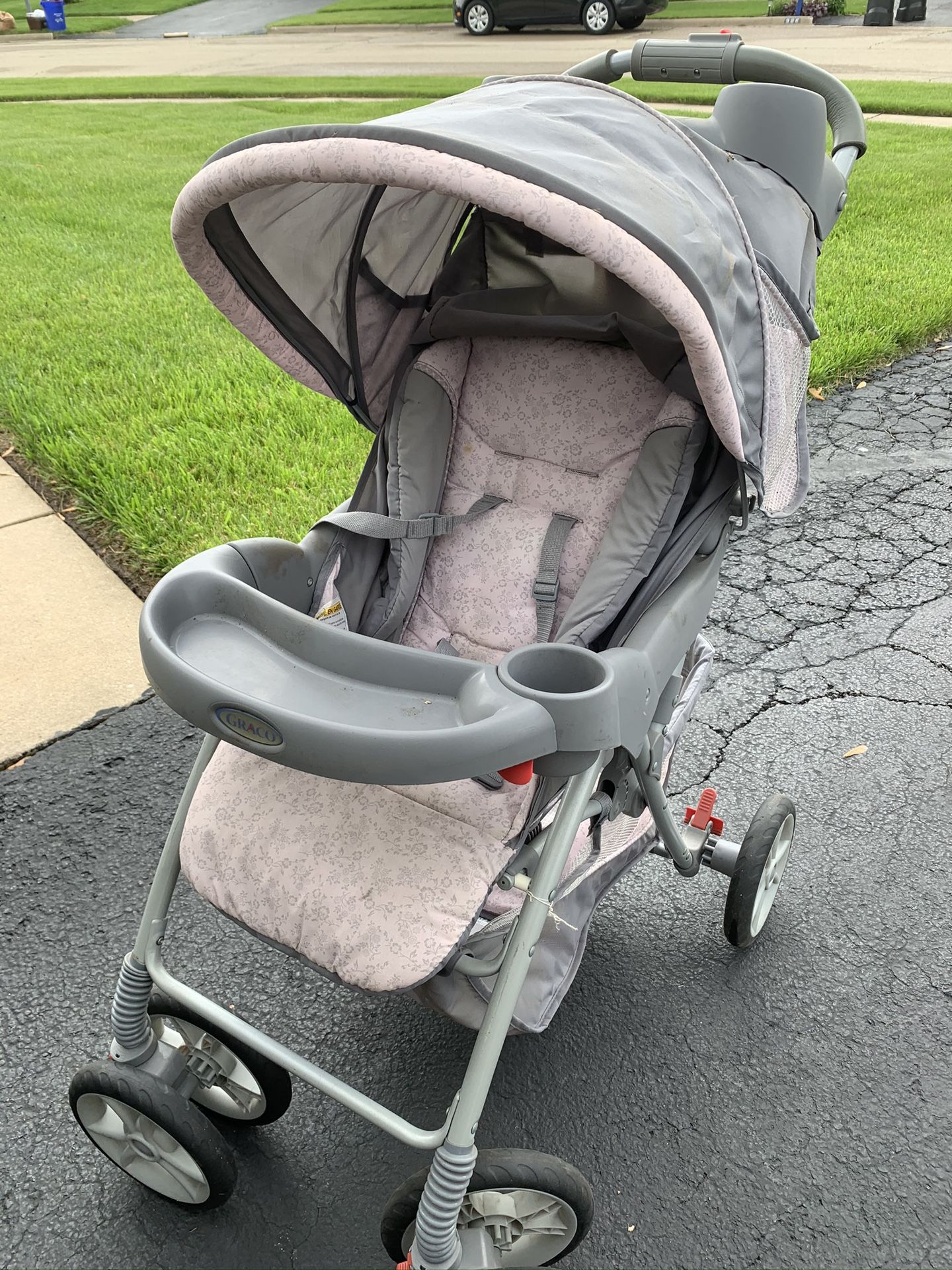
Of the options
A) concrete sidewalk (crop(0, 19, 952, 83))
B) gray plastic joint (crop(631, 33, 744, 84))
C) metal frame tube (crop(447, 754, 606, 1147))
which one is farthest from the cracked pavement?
concrete sidewalk (crop(0, 19, 952, 83))

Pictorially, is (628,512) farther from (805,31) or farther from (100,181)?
(805,31)

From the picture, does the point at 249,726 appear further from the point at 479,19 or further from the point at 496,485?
the point at 479,19

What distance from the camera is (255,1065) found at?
1816 mm

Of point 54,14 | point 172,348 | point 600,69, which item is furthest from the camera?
point 54,14

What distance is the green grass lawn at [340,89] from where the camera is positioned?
10695mm

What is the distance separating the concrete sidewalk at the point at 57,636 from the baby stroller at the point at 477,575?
4.14 ft

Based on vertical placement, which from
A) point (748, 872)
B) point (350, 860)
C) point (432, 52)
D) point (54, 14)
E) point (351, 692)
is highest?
point (54, 14)

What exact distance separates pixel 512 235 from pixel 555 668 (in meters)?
1.07

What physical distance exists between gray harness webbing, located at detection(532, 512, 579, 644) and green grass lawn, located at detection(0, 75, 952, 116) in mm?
9548

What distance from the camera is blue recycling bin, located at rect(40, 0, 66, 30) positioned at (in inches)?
944

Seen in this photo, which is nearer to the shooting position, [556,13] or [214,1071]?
[214,1071]

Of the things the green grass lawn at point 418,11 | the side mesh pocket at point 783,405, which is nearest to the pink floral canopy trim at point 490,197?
the side mesh pocket at point 783,405

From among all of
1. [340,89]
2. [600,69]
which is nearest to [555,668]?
[600,69]

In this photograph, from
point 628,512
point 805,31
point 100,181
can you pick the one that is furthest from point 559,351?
point 805,31
